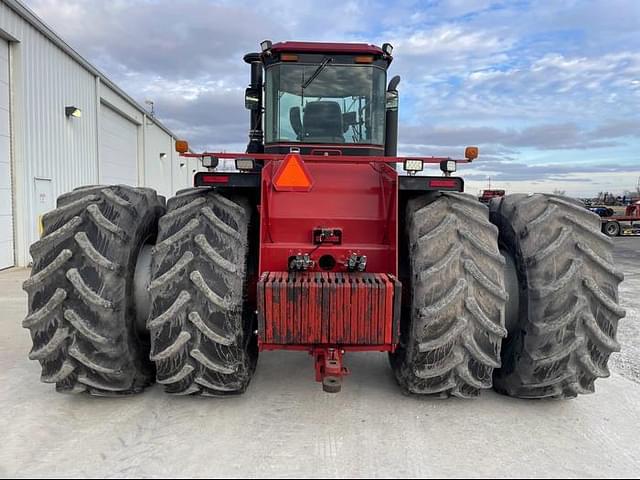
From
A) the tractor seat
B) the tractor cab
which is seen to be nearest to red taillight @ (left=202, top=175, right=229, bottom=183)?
the tractor cab

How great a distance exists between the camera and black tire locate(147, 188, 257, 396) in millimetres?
3424

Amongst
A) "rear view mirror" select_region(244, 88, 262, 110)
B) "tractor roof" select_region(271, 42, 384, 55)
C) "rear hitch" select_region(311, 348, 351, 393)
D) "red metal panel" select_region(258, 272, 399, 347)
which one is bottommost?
"rear hitch" select_region(311, 348, 351, 393)

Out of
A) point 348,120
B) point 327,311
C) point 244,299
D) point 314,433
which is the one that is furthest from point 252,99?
point 314,433

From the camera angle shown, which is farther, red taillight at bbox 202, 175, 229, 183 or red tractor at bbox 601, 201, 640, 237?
red tractor at bbox 601, 201, 640, 237

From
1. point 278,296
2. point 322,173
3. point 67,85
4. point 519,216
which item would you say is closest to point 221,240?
point 278,296

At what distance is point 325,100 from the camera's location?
4.62 metres

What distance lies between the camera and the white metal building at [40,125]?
38.2 ft

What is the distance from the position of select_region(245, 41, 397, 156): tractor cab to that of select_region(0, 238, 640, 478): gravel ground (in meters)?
2.10

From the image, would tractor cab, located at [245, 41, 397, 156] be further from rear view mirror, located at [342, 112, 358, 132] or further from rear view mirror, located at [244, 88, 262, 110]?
rear view mirror, located at [244, 88, 262, 110]

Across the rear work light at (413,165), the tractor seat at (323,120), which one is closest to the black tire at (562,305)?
the rear work light at (413,165)

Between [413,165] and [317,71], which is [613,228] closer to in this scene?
[317,71]

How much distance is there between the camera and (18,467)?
2.96 metres

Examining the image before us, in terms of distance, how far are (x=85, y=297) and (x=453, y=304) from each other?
98.7 inches

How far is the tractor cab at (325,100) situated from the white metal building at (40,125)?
31.5 feet
